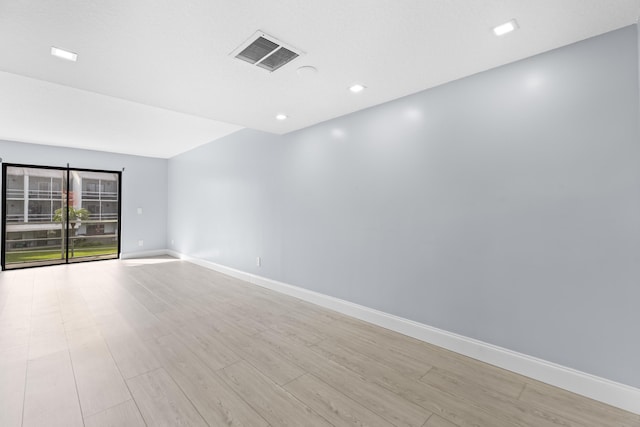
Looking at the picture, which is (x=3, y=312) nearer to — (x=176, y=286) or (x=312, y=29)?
(x=176, y=286)

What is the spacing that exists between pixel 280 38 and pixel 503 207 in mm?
2115

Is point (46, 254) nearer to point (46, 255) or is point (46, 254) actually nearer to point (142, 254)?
point (46, 255)

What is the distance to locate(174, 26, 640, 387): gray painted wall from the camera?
1.74m

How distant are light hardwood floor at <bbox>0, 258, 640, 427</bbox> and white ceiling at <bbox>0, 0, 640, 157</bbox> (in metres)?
2.37

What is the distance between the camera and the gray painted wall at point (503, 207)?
1738mm

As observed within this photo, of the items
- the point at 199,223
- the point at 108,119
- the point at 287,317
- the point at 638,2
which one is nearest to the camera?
the point at 638,2

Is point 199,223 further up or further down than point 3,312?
further up

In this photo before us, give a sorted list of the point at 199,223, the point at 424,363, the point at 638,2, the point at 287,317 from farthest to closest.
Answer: the point at 199,223 < the point at 287,317 < the point at 424,363 < the point at 638,2

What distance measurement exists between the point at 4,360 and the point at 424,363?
3462 millimetres

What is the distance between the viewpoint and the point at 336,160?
11.0ft

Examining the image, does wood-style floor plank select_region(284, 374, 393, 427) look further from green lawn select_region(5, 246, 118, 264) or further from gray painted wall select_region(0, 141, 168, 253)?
green lawn select_region(5, 246, 118, 264)

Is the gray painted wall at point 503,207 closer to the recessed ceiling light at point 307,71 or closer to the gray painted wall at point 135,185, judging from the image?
the recessed ceiling light at point 307,71

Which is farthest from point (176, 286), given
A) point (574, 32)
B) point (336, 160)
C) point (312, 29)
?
point (574, 32)

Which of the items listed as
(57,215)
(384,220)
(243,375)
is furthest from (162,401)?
(57,215)
